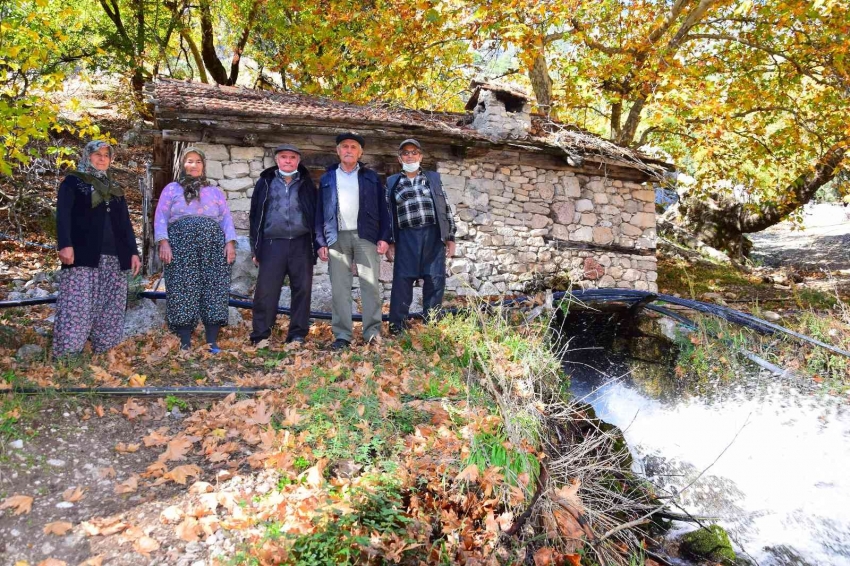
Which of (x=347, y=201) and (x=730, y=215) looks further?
(x=730, y=215)

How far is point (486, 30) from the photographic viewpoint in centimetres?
903

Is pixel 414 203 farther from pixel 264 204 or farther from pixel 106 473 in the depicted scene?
pixel 106 473

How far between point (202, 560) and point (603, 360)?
172 inches

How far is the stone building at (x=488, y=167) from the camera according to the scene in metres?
6.99

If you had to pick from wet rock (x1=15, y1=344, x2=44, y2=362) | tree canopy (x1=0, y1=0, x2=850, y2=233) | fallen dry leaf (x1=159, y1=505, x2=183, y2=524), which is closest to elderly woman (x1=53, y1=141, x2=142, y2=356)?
wet rock (x1=15, y1=344, x2=44, y2=362)

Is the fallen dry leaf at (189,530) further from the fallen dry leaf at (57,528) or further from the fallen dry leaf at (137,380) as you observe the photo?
the fallen dry leaf at (137,380)

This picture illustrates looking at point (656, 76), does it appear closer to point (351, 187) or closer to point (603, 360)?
point (603, 360)

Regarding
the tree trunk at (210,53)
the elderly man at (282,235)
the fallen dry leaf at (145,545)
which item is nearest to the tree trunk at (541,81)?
the elderly man at (282,235)

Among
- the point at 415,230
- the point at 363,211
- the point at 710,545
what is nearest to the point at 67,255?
the point at 363,211

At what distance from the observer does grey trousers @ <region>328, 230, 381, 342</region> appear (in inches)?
200

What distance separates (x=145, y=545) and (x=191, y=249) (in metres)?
2.75

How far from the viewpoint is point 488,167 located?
27.0 ft

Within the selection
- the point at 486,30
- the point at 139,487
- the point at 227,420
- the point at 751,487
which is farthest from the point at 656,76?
the point at 139,487

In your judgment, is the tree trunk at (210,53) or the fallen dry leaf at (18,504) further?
the tree trunk at (210,53)
